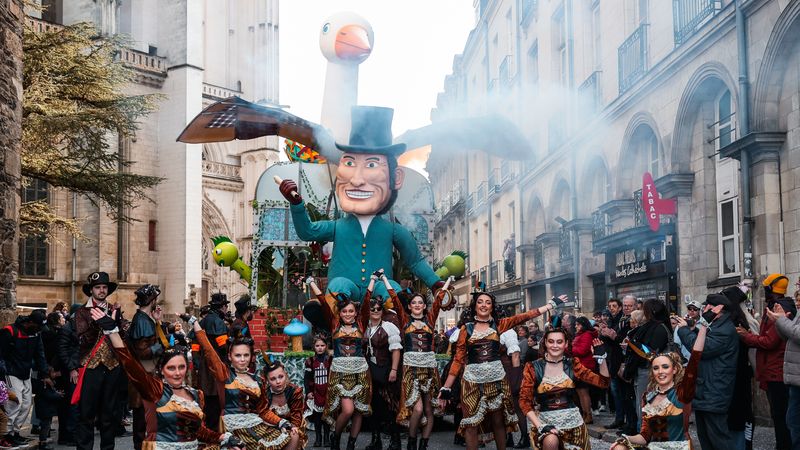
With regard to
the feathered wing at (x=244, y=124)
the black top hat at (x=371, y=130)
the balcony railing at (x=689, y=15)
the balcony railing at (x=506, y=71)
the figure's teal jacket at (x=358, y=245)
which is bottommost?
the figure's teal jacket at (x=358, y=245)

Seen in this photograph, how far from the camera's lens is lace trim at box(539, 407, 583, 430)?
24.2 feet

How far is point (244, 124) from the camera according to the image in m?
12.6

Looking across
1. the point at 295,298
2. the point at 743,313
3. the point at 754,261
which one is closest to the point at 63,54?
the point at 295,298

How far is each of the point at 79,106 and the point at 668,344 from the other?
17.2 m

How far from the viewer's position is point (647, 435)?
691cm

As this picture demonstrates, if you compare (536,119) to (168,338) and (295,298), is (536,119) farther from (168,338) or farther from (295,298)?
(168,338)

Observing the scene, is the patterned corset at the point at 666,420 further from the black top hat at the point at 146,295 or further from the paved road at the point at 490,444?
the black top hat at the point at 146,295

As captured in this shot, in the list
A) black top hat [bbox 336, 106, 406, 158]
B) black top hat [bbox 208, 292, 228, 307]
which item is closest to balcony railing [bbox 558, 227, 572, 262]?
black top hat [bbox 336, 106, 406, 158]

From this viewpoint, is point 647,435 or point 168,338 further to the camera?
point 168,338

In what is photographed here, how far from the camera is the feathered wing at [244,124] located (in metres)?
12.4

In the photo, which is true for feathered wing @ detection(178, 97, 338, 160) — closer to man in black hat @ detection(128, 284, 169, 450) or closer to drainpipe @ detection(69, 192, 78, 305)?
man in black hat @ detection(128, 284, 169, 450)

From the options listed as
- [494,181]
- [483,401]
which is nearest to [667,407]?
[483,401]

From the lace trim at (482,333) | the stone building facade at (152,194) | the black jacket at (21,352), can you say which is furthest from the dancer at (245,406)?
the stone building facade at (152,194)

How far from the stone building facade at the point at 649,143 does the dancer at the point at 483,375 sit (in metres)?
4.83
